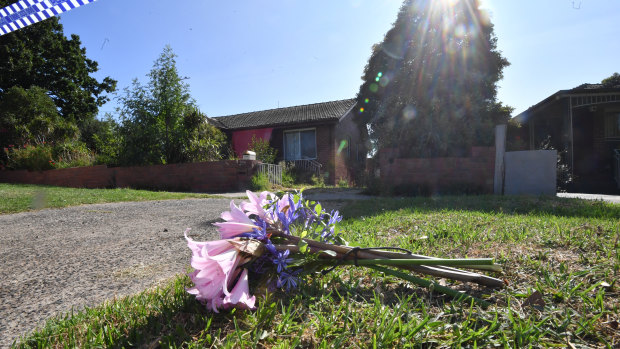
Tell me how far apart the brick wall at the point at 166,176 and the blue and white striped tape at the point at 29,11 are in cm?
541

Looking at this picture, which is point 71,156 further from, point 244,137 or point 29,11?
point 29,11

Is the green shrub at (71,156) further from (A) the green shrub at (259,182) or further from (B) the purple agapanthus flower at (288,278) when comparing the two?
(B) the purple agapanthus flower at (288,278)

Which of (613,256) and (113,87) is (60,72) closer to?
(113,87)

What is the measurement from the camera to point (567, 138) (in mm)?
10797

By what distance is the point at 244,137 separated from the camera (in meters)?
17.8

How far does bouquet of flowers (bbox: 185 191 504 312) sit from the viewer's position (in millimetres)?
995

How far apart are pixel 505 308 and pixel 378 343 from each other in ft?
1.82

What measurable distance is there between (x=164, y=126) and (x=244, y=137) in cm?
664

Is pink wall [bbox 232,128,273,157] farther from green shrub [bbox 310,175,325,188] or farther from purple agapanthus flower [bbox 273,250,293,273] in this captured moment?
purple agapanthus flower [bbox 273,250,293,273]

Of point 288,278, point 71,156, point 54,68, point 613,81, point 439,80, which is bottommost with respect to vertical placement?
point 288,278

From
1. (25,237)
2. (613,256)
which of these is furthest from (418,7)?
(25,237)

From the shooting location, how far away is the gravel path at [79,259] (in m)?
1.68

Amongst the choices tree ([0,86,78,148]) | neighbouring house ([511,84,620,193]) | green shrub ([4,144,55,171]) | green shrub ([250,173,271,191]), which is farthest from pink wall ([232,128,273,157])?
neighbouring house ([511,84,620,193])

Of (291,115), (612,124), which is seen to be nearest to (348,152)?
(291,115)
